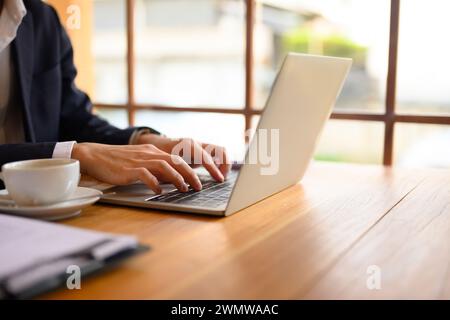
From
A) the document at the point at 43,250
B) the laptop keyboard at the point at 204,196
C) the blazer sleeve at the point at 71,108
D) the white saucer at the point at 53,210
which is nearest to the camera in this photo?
the document at the point at 43,250

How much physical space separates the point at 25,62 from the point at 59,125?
0.25 m

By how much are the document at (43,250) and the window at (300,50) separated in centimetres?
→ 91

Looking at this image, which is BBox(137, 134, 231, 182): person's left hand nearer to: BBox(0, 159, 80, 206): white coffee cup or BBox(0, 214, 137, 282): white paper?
BBox(0, 159, 80, 206): white coffee cup

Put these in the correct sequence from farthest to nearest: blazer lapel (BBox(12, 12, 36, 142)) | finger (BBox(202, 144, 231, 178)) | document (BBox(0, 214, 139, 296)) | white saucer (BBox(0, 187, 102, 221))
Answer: blazer lapel (BBox(12, 12, 36, 142)) → finger (BBox(202, 144, 231, 178)) → white saucer (BBox(0, 187, 102, 221)) → document (BBox(0, 214, 139, 296))

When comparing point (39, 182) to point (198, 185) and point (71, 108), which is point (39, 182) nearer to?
point (198, 185)

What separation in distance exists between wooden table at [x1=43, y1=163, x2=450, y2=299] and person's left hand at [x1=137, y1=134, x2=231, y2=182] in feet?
0.47

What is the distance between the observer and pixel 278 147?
2.78 ft

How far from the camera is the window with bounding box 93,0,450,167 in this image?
6.14ft

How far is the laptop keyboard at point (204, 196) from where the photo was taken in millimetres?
824

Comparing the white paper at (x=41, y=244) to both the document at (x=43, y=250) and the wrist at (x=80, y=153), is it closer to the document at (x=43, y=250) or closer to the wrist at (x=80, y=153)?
the document at (x=43, y=250)

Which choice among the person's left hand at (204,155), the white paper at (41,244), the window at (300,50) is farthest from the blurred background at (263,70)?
the white paper at (41,244)

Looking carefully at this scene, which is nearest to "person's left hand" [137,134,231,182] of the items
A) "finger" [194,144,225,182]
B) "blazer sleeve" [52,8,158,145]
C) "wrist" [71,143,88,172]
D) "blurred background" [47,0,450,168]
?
"finger" [194,144,225,182]
